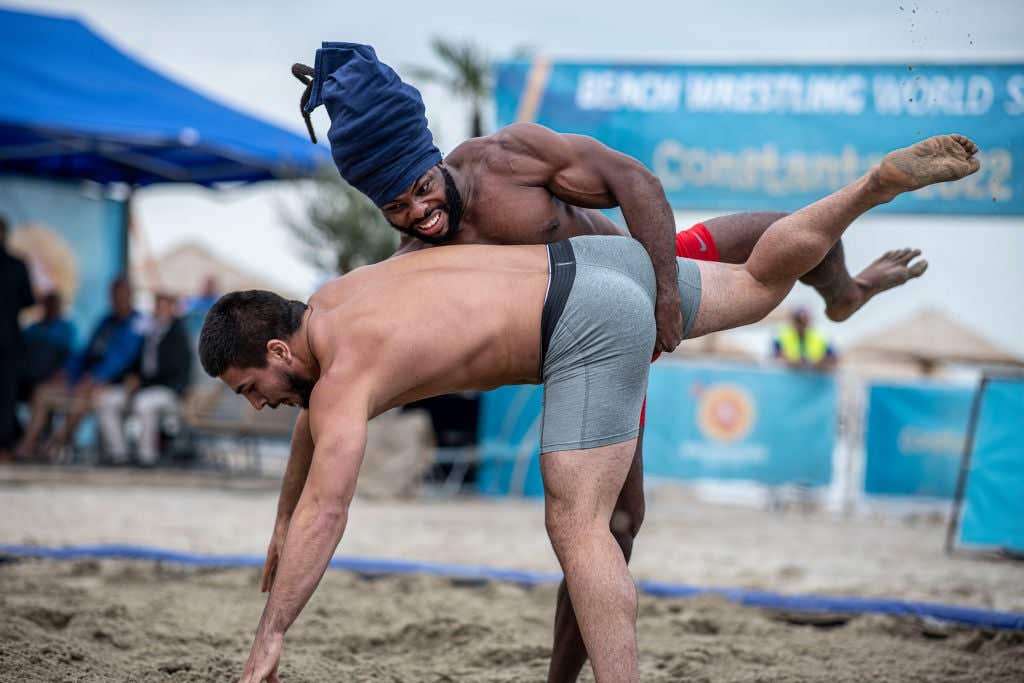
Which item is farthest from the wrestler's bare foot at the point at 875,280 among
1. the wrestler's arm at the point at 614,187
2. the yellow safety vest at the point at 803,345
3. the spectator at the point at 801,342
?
the yellow safety vest at the point at 803,345

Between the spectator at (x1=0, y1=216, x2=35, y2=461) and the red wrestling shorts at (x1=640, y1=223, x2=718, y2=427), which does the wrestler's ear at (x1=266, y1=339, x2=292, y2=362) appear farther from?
the spectator at (x1=0, y1=216, x2=35, y2=461)

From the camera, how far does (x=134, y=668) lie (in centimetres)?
301

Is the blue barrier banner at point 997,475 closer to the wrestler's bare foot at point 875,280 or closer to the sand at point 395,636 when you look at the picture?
the sand at point 395,636

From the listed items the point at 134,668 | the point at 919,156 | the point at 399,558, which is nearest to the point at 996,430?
the point at 399,558

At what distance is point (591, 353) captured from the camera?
8.18 feet

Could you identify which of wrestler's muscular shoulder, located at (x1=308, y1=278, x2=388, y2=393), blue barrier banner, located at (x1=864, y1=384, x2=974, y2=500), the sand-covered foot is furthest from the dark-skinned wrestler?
blue barrier banner, located at (x1=864, y1=384, x2=974, y2=500)

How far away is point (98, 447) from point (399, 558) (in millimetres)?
4893

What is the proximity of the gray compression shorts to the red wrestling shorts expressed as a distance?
47 centimetres

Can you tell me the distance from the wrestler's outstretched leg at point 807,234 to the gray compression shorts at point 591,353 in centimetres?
29

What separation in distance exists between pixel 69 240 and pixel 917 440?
24.7 ft

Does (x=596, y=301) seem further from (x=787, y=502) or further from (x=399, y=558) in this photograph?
(x=787, y=502)

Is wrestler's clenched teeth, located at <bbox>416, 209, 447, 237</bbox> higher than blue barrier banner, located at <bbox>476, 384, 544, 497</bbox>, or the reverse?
wrestler's clenched teeth, located at <bbox>416, 209, 447, 237</bbox>

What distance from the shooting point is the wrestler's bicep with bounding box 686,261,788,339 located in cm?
275

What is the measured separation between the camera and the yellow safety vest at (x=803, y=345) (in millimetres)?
9234
